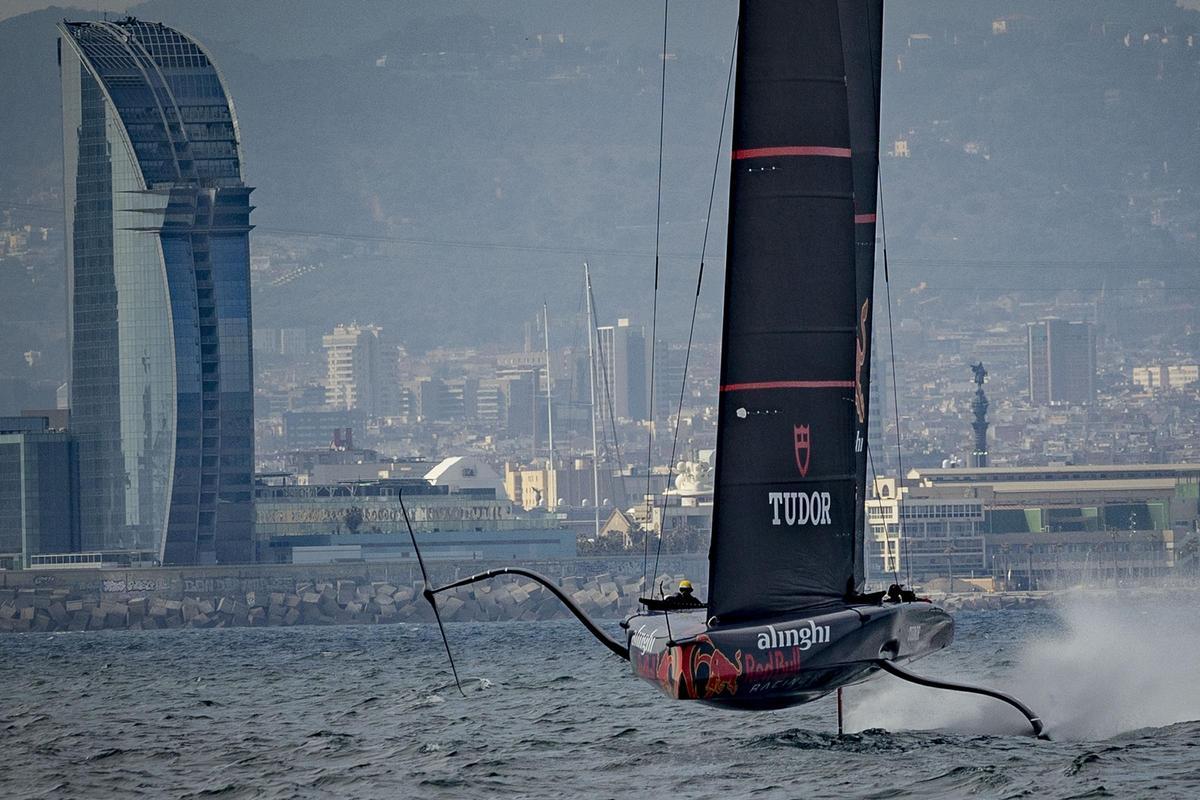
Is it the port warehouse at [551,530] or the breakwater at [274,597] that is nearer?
the breakwater at [274,597]

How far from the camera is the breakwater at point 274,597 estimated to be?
91438mm

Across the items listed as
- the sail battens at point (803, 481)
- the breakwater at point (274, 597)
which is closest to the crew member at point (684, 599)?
the sail battens at point (803, 481)

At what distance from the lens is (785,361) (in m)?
17.7

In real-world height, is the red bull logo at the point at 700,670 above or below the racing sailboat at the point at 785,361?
below

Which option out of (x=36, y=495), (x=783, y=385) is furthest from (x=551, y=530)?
(x=783, y=385)

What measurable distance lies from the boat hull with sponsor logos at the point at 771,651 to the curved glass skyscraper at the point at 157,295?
84.5 metres

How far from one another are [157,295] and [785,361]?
94153 millimetres

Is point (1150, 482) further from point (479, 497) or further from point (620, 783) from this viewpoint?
point (620, 783)

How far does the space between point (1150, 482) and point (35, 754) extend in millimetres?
104085

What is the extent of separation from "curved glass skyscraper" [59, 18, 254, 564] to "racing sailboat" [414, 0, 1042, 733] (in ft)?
278

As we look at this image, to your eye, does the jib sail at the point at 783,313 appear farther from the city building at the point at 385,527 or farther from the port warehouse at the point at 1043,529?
the city building at the point at 385,527

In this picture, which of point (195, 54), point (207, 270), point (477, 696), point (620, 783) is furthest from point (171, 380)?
point (620, 783)

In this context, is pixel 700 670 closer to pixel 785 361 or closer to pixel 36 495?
pixel 785 361

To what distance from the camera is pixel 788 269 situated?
17656 mm
